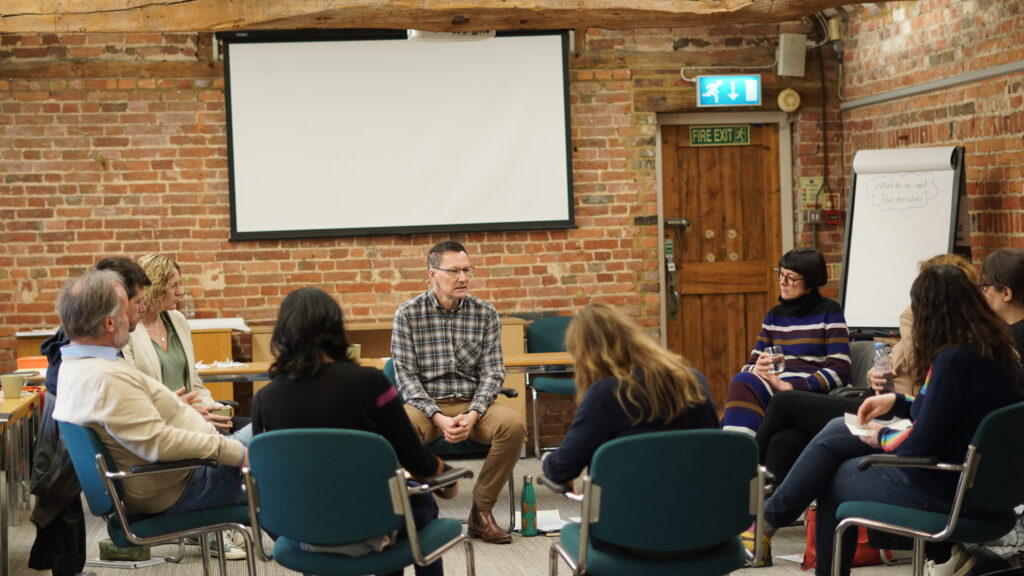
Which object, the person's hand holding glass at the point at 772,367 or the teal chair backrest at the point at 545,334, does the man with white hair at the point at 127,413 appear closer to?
the person's hand holding glass at the point at 772,367

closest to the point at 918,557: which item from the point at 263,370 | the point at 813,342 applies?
the point at 813,342

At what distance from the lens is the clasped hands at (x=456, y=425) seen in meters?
4.72

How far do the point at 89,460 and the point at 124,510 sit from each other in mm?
186

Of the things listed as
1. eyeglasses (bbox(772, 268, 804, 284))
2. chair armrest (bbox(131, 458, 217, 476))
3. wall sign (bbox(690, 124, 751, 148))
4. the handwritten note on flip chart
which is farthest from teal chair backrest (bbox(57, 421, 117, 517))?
wall sign (bbox(690, 124, 751, 148))

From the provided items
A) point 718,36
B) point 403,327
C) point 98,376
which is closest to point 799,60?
point 718,36

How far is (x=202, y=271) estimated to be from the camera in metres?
7.18

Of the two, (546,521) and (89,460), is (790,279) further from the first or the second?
(89,460)

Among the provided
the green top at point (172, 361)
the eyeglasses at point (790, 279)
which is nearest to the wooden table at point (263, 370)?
the green top at point (172, 361)

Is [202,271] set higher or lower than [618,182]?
lower

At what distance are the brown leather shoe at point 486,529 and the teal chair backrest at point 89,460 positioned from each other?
1786 millimetres

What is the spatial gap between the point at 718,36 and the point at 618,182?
122 centimetres

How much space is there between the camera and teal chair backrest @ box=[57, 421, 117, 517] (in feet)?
10.9

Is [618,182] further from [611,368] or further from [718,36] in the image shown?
[611,368]

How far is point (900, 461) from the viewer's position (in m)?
3.19
